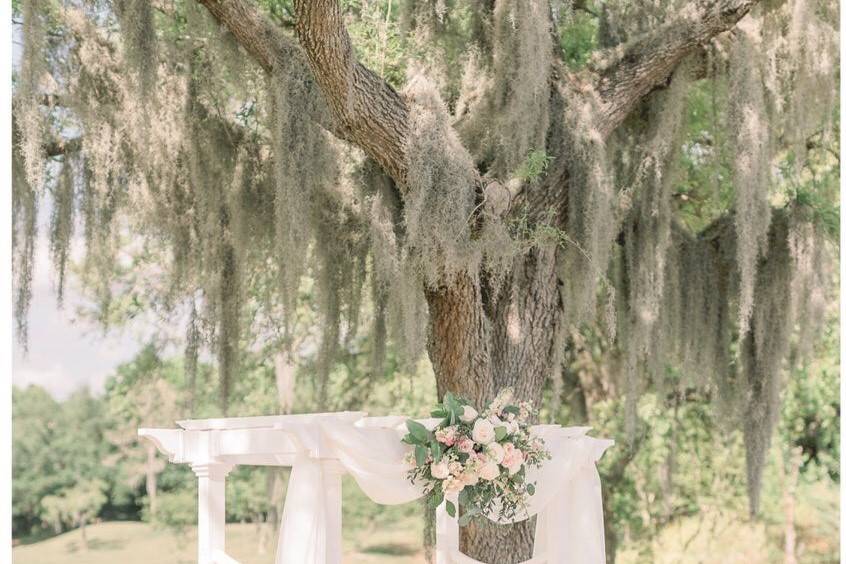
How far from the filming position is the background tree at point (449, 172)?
4.54m

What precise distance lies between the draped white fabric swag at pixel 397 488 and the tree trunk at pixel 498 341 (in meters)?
0.82

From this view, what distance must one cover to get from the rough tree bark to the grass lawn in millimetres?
8127

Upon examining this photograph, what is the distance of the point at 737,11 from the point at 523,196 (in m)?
1.33

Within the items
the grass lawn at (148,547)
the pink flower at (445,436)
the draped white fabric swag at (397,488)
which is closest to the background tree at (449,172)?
the draped white fabric swag at (397,488)

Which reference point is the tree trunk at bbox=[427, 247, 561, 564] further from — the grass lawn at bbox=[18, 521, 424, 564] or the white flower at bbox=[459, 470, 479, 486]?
the grass lawn at bbox=[18, 521, 424, 564]

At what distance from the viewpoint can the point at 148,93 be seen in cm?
444

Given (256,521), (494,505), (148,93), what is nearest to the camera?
(494,505)

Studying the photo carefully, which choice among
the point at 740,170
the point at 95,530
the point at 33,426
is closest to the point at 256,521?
the point at 95,530

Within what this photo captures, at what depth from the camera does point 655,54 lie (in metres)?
5.10

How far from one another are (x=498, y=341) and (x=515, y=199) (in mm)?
676

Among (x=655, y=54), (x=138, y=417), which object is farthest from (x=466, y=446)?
(x=138, y=417)

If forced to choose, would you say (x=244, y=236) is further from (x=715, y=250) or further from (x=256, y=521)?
(x=256, y=521)

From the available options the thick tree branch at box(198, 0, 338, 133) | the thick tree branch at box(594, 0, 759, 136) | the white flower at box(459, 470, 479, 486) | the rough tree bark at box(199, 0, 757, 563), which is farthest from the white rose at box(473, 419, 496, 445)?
the thick tree branch at box(594, 0, 759, 136)

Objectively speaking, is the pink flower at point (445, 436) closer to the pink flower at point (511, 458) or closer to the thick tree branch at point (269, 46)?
the pink flower at point (511, 458)
